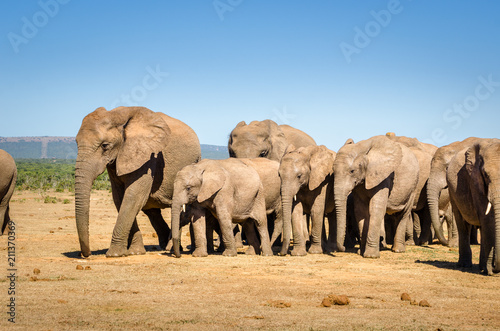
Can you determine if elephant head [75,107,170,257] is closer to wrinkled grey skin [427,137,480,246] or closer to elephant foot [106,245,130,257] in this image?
elephant foot [106,245,130,257]

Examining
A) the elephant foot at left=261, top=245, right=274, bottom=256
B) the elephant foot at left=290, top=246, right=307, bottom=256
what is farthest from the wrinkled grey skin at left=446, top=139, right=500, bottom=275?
the elephant foot at left=261, top=245, right=274, bottom=256

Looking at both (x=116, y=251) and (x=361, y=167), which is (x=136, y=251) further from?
(x=361, y=167)

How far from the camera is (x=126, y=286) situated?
32.2 feet

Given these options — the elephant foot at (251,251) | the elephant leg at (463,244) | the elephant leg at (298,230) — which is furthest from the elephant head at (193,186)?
the elephant leg at (463,244)

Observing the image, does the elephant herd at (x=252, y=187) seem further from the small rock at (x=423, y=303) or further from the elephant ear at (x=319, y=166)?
the small rock at (x=423, y=303)

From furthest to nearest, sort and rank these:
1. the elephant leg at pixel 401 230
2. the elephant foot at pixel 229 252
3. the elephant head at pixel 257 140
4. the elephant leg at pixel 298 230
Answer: the elephant head at pixel 257 140 < the elephant leg at pixel 401 230 < the elephant leg at pixel 298 230 < the elephant foot at pixel 229 252

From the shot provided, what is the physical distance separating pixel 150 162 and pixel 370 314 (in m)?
7.30

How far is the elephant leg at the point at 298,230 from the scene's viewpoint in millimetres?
14141

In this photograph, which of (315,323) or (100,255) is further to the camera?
(100,255)

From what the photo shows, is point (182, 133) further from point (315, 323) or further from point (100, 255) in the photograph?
point (315, 323)

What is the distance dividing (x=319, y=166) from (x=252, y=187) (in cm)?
165

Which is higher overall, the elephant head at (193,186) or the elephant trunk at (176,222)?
the elephant head at (193,186)

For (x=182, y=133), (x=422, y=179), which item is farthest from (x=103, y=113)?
A: (x=422, y=179)

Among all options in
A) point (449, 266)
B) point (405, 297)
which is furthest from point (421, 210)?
point (405, 297)
